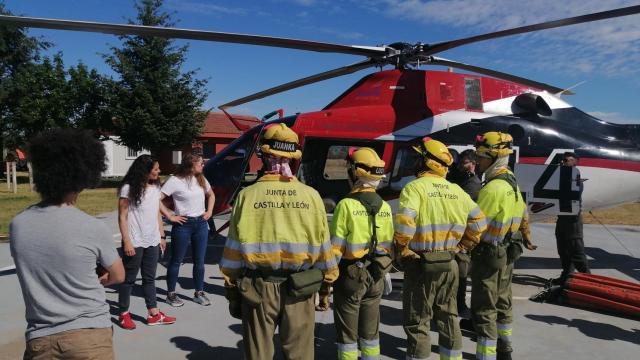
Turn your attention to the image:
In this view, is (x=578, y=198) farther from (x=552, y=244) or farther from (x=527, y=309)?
(x=552, y=244)

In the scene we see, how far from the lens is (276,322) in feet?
9.01

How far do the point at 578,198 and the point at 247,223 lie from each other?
4.86 m

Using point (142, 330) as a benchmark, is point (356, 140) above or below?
above

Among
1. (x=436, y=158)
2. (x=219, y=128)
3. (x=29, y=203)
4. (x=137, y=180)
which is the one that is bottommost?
(x=29, y=203)

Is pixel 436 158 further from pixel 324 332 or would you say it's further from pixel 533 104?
pixel 533 104

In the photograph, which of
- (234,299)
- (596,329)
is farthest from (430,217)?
(596,329)

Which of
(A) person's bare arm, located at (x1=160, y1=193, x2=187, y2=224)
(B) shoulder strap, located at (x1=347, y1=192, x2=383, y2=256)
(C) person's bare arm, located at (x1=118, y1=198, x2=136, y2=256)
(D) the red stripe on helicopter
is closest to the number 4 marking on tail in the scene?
(D) the red stripe on helicopter

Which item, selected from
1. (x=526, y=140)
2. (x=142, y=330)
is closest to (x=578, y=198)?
(x=526, y=140)

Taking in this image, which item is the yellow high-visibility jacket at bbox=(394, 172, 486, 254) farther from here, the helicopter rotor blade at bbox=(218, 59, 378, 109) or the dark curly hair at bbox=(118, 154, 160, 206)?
the helicopter rotor blade at bbox=(218, 59, 378, 109)

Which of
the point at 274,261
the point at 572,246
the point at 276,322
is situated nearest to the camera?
the point at 274,261

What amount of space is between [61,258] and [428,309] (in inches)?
99.4

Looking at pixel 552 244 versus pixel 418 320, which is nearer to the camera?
pixel 418 320

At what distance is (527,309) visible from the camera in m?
5.29

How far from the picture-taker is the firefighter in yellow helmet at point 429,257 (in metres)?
3.37
